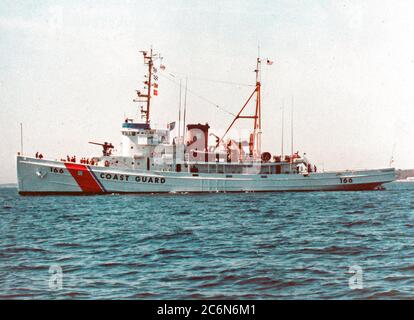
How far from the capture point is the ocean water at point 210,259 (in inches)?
323

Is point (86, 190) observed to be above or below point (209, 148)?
below

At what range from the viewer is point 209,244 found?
42.6ft

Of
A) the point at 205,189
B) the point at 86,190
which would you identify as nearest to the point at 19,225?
the point at 86,190

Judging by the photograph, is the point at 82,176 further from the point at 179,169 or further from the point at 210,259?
the point at 210,259

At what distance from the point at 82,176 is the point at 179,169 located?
364 inches

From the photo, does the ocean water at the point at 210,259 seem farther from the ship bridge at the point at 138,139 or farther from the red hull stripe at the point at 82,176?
the ship bridge at the point at 138,139

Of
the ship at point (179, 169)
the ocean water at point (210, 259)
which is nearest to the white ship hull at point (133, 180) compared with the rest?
the ship at point (179, 169)

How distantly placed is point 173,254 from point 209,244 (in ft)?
5.61

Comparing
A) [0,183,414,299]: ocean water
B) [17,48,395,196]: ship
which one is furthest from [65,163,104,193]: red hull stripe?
[0,183,414,299]: ocean water

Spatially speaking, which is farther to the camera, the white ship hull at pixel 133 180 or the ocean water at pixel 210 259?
the white ship hull at pixel 133 180

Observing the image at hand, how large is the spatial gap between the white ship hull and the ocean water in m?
22.4

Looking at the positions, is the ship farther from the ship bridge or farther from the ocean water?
the ocean water

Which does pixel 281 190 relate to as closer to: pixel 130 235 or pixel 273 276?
pixel 130 235

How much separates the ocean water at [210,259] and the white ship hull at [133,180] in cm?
2238
